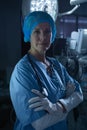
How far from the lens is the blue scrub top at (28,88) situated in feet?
4.93

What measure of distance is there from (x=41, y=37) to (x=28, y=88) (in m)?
0.37

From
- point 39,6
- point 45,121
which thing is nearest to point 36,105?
point 45,121

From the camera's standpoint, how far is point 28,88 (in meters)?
1.51

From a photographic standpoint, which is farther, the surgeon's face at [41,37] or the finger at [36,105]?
the surgeon's face at [41,37]

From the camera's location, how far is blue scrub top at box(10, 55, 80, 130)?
4.93 feet

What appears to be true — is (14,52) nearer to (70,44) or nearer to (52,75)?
(70,44)

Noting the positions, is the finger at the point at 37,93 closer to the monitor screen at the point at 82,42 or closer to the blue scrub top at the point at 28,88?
the blue scrub top at the point at 28,88

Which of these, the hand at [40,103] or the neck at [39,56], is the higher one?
the neck at [39,56]

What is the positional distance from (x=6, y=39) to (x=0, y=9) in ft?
1.27

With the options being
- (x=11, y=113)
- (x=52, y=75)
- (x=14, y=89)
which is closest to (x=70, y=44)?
(x=11, y=113)

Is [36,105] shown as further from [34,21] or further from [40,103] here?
[34,21]

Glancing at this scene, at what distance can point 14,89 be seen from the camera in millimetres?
1553

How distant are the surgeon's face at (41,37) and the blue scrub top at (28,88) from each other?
0.10 metres

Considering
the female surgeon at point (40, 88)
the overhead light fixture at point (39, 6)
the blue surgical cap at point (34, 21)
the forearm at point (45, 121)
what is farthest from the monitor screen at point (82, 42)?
the forearm at point (45, 121)
